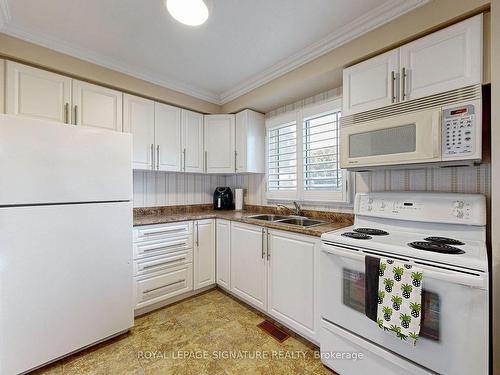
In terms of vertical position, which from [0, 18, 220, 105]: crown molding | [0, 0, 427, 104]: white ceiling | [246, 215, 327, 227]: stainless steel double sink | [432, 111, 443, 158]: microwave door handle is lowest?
[246, 215, 327, 227]: stainless steel double sink

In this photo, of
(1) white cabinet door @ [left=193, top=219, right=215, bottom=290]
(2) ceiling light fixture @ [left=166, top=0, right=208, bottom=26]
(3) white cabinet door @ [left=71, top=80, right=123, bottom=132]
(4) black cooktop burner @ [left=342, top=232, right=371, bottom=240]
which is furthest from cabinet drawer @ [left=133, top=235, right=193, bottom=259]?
(2) ceiling light fixture @ [left=166, top=0, right=208, bottom=26]

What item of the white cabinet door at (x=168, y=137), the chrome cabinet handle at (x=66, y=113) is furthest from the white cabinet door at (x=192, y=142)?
the chrome cabinet handle at (x=66, y=113)

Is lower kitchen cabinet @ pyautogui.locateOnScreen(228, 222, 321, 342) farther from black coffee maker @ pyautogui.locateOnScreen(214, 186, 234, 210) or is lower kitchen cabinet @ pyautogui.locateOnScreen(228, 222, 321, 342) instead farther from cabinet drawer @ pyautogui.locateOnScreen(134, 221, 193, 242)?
black coffee maker @ pyautogui.locateOnScreen(214, 186, 234, 210)

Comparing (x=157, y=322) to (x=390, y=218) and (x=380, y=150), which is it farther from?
(x=380, y=150)

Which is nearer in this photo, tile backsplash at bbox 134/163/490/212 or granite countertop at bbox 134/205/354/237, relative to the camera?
tile backsplash at bbox 134/163/490/212

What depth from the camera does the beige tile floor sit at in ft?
4.95

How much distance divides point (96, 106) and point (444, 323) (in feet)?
9.46

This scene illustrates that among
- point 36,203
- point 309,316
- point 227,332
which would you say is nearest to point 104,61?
point 36,203

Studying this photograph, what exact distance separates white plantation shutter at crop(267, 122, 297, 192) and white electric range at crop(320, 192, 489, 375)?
91cm

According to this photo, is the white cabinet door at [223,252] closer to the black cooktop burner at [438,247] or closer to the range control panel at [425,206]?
the range control panel at [425,206]

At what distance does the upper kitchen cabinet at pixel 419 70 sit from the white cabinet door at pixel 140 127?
1940mm

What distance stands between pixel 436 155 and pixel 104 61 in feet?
8.86

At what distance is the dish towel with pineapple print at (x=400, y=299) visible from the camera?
1082 mm

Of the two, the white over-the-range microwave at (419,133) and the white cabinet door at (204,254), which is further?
the white cabinet door at (204,254)
